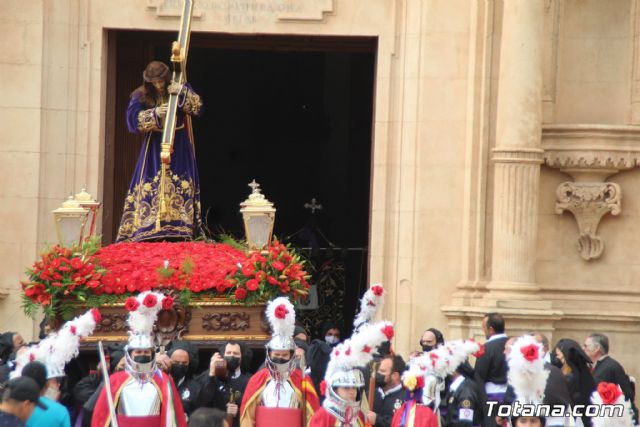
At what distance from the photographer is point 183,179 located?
17.0m

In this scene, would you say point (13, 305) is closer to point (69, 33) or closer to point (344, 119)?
point (69, 33)

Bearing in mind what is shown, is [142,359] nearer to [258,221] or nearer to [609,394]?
[258,221]

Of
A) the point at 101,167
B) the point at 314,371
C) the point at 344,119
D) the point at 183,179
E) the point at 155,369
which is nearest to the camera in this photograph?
the point at 155,369

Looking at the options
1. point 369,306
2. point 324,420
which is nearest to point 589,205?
point 369,306

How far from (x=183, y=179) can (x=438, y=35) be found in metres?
3.65

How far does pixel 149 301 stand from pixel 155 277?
1937 millimetres

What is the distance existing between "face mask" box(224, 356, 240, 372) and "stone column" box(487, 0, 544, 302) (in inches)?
179

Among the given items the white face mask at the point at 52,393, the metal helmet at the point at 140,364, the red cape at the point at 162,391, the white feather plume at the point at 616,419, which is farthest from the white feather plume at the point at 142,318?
the white feather plume at the point at 616,419

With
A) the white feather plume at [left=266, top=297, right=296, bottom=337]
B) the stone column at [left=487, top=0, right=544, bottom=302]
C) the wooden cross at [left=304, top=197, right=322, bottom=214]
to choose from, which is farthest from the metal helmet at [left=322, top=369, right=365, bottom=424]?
the wooden cross at [left=304, top=197, right=322, bottom=214]

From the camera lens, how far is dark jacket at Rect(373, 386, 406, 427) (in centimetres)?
1383

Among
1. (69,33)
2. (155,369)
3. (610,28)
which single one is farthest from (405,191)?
(155,369)

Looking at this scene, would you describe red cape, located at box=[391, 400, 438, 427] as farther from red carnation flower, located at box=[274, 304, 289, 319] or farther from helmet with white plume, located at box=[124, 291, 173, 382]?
helmet with white plume, located at box=[124, 291, 173, 382]

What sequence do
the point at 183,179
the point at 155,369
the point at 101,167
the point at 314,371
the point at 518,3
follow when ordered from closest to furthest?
the point at 155,369, the point at 314,371, the point at 183,179, the point at 518,3, the point at 101,167

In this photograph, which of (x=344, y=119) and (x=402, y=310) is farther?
(x=344, y=119)
